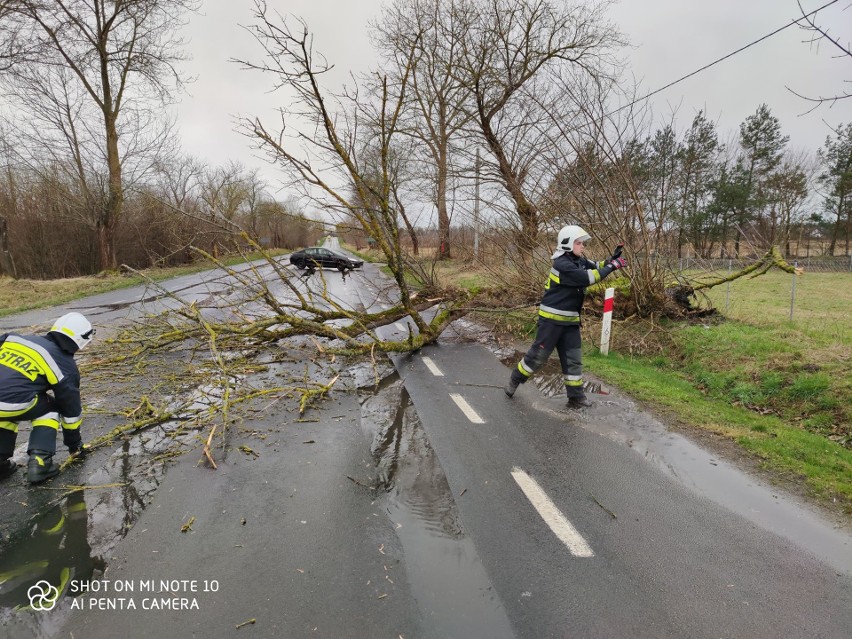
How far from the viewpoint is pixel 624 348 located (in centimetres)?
790

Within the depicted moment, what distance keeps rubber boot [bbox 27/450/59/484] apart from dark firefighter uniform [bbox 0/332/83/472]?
1.2 inches

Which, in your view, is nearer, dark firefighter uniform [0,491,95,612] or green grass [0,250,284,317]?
dark firefighter uniform [0,491,95,612]

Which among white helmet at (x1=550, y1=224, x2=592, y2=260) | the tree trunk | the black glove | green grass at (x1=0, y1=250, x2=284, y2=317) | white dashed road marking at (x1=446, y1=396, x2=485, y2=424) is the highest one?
the tree trunk

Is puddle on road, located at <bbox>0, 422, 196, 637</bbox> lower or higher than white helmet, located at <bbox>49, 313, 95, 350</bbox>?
lower

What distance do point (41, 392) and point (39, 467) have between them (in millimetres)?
612

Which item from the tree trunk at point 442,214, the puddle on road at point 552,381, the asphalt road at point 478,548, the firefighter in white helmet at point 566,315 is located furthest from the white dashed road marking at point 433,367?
the tree trunk at point 442,214

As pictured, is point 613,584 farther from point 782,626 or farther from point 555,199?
point 555,199

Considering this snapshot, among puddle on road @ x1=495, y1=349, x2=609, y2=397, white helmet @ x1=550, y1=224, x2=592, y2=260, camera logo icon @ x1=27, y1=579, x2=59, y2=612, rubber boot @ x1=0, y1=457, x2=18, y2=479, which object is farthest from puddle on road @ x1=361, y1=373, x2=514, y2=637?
rubber boot @ x1=0, y1=457, x2=18, y2=479

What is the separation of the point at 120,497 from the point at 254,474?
3.08 ft

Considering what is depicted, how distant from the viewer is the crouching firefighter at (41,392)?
350 cm

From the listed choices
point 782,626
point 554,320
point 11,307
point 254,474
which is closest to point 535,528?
point 782,626

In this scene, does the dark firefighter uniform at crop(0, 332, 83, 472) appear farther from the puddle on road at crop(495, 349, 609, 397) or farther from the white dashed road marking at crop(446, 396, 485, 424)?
the puddle on road at crop(495, 349, 609, 397)

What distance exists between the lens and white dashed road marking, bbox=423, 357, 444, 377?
6.74m

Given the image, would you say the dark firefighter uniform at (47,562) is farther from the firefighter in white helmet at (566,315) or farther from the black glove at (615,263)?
the black glove at (615,263)
